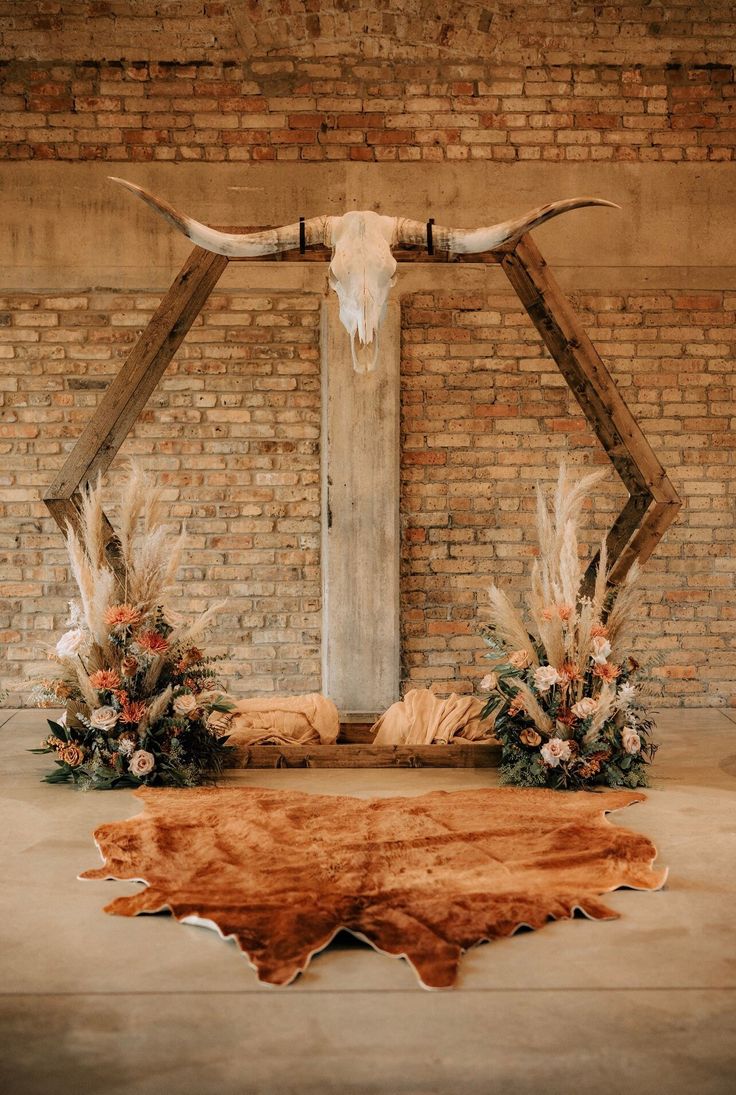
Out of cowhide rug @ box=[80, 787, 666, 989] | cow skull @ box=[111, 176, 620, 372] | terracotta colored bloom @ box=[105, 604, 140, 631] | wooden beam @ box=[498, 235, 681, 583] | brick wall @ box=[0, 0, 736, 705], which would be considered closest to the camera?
cowhide rug @ box=[80, 787, 666, 989]

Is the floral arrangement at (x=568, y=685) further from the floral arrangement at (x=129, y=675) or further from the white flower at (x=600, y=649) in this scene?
the floral arrangement at (x=129, y=675)

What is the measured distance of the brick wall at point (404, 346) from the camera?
19.7 ft

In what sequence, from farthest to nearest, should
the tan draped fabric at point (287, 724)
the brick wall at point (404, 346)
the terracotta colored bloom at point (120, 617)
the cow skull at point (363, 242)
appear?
the brick wall at point (404, 346) < the tan draped fabric at point (287, 724) < the cow skull at point (363, 242) < the terracotta colored bloom at point (120, 617)

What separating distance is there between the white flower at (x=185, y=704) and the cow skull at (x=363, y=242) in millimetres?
1601

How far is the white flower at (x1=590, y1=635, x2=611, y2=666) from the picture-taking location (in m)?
4.12

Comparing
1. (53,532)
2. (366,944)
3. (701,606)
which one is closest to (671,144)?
(701,606)

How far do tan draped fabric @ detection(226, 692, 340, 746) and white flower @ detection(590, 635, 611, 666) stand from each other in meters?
1.32

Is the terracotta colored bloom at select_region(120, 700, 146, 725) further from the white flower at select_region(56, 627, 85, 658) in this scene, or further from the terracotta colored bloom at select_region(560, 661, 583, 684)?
the terracotta colored bloom at select_region(560, 661, 583, 684)

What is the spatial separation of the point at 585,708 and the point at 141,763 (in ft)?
5.87

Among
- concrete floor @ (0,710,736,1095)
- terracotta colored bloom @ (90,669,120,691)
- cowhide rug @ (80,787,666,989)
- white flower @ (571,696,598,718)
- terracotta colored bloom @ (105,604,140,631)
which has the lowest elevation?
concrete floor @ (0,710,736,1095)

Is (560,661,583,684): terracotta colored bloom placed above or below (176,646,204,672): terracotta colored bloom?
below

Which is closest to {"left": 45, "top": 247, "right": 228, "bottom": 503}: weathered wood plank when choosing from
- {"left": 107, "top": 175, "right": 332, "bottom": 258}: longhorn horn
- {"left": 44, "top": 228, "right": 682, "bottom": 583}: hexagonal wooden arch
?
{"left": 44, "top": 228, "right": 682, "bottom": 583}: hexagonal wooden arch

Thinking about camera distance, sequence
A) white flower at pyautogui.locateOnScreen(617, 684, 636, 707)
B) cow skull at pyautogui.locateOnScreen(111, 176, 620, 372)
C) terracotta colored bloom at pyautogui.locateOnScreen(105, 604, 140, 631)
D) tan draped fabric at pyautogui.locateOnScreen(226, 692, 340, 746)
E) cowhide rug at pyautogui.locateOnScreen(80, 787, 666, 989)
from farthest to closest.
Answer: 1. tan draped fabric at pyautogui.locateOnScreen(226, 692, 340, 746)
2. cow skull at pyautogui.locateOnScreen(111, 176, 620, 372)
3. terracotta colored bloom at pyautogui.locateOnScreen(105, 604, 140, 631)
4. white flower at pyautogui.locateOnScreen(617, 684, 636, 707)
5. cowhide rug at pyautogui.locateOnScreen(80, 787, 666, 989)

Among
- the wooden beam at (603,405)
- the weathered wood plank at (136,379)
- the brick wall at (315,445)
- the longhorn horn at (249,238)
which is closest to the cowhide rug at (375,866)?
the wooden beam at (603,405)
